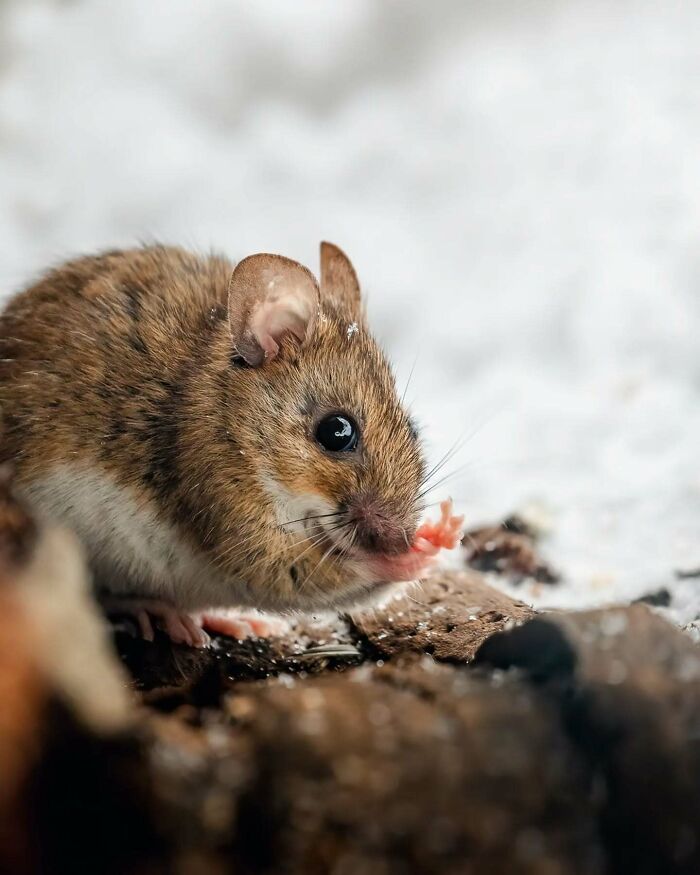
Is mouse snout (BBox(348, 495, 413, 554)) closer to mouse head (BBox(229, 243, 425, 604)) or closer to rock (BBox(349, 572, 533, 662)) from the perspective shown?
mouse head (BBox(229, 243, 425, 604))

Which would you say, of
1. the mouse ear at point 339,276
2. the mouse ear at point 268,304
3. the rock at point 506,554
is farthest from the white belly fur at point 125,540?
the rock at point 506,554

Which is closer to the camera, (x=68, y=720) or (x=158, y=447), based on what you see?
(x=68, y=720)

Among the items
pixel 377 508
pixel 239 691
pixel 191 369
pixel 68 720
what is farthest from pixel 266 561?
pixel 68 720

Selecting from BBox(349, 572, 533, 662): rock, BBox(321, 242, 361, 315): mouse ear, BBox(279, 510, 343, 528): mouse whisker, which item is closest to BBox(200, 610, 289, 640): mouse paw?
BBox(349, 572, 533, 662): rock

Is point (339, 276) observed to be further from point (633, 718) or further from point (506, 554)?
point (633, 718)

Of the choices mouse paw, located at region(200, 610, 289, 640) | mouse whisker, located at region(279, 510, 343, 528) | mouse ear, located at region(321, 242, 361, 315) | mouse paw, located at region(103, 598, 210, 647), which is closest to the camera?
mouse whisker, located at region(279, 510, 343, 528)

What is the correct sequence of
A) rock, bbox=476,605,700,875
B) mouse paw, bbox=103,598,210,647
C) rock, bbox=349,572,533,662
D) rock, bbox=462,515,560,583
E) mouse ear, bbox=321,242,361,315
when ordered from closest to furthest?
1. rock, bbox=476,605,700,875
2. rock, bbox=349,572,533,662
3. mouse paw, bbox=103,598,210,647
4. mouse ear, bbox=321,242,361,315
5. rock, bbox=462,515,560,583

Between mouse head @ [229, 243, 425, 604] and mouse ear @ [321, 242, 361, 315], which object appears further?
mouse ear @ [321, 242, 361, 315]

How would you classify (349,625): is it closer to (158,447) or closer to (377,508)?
(377,508)
